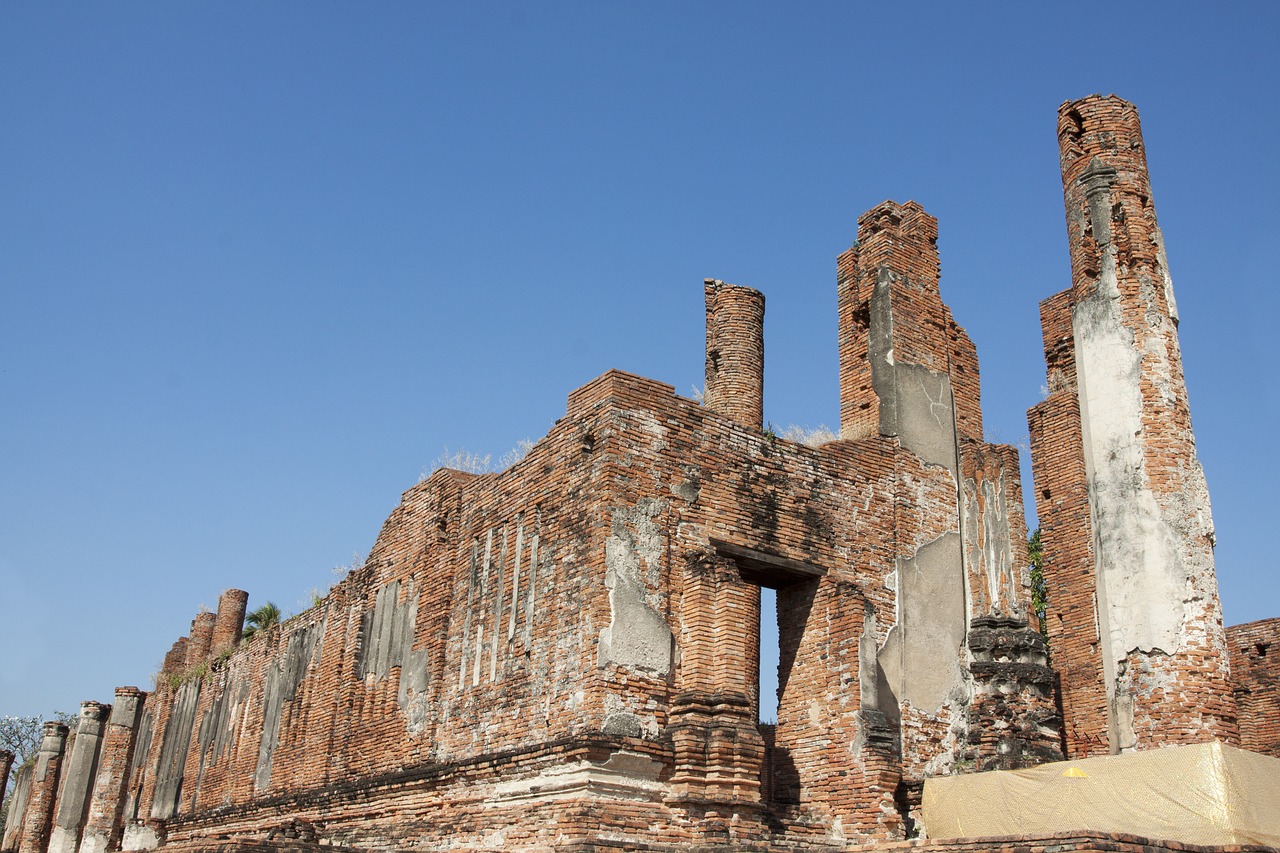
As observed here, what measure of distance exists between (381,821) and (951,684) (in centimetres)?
616

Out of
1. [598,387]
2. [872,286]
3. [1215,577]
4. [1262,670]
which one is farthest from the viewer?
[1262,670]

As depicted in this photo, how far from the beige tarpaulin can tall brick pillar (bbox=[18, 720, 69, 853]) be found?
28.5 m

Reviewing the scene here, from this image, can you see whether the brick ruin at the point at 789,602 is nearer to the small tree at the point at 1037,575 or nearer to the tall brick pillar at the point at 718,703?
the tall brick pillar at the point at 718,703

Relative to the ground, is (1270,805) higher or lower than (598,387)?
lower

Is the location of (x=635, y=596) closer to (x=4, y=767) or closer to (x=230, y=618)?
(x=230, y=618)

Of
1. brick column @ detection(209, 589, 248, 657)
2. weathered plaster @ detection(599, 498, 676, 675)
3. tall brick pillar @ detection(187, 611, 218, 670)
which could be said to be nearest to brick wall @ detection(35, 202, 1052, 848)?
weathered plaster @ detection(599, 498, 676, 675)

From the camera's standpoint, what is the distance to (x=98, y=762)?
27797mm

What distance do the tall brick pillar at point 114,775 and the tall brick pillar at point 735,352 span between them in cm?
1859

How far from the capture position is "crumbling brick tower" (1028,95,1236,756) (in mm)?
9305

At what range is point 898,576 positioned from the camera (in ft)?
40.8

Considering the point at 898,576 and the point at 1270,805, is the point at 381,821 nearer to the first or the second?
the point at 898,576

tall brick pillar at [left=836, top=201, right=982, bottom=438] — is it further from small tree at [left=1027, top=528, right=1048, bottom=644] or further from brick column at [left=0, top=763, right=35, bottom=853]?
brick column at [left=0, top=763, right=35, bottom=853]

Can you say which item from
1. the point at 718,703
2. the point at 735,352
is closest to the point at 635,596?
the point at 718,703

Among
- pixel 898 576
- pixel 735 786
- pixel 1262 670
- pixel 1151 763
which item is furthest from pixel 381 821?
pixel 1262 670
